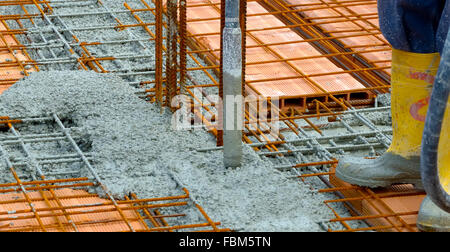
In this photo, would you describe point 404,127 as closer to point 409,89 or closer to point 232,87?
point 409,89

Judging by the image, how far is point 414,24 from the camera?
491 centimetres

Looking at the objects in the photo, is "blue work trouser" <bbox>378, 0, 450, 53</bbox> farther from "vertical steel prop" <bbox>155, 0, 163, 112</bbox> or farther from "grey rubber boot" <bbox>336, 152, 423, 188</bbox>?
"vertical steel prop" <bbox>155, 0, 163, 112</bbox>

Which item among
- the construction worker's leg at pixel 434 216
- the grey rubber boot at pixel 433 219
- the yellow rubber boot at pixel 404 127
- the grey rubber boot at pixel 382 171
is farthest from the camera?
the grey rubber boot at pixel 382 171

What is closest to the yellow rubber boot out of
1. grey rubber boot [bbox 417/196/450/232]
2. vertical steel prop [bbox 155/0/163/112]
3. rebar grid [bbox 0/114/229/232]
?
grey rubber boot [bbox 417/196/450/232]

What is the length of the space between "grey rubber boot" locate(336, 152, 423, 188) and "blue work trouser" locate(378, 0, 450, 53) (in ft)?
1.87

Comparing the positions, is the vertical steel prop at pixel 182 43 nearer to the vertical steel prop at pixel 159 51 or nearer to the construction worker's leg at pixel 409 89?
the vertical steel prop at pixel 159 51

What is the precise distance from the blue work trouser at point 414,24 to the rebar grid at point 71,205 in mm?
1271

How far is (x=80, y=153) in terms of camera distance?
5.68 meters

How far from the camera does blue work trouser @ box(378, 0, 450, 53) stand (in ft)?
15.9

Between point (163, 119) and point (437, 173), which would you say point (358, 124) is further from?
point (437, 173)

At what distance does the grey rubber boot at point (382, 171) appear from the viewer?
5148 millimetres

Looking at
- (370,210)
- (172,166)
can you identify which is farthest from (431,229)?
(172,166)

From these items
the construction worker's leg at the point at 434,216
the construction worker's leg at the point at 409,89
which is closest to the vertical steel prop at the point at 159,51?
the construction worker's leg at the point at 409,89
